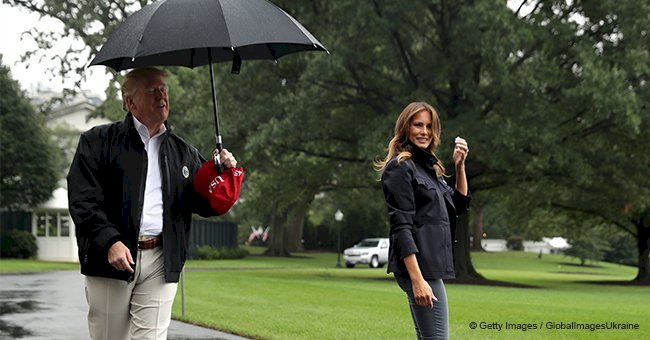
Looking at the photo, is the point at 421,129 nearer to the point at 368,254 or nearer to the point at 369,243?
the point at 368,254

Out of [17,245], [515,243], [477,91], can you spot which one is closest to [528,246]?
[515,243]

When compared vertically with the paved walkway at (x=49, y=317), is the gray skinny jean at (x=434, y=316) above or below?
above

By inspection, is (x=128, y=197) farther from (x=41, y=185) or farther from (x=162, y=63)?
(x=41, y=185)

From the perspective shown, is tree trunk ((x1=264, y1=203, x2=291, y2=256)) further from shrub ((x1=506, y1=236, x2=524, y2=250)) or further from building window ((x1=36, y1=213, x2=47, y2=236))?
shrub ((x1=506, y1=236, x2=524, y2=250))

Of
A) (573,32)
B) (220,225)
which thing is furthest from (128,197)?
(220,225)

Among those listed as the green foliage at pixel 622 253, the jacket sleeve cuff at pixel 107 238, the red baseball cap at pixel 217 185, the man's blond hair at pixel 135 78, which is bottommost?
the green foliage at pixel 622 253

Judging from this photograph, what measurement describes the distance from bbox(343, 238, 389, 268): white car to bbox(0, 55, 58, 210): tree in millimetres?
14464

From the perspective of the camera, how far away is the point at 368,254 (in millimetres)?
44656

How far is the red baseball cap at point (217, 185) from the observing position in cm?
469

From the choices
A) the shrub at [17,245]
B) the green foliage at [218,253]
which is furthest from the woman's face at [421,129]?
the green foliage at [218,253]

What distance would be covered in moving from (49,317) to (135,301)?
26.7ft

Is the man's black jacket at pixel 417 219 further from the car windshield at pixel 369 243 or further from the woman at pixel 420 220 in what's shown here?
the car windshield at pixel 369 243

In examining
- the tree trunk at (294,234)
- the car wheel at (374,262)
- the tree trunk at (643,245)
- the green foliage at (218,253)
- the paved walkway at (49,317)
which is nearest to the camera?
the paved walkway at (49,317)

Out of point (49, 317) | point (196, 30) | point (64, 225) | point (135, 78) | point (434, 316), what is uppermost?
point (196, 30)
